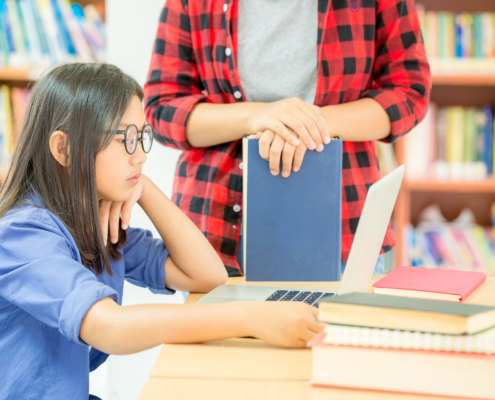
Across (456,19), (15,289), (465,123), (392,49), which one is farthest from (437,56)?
(15,289)

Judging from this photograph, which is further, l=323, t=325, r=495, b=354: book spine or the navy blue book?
the navy blue book

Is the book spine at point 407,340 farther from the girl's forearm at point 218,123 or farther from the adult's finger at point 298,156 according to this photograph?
the girl's forearm at point 218,123

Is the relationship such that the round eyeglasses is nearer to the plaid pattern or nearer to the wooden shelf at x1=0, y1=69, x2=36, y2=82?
the plaid pattern

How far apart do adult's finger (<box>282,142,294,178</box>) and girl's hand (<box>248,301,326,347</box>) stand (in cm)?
33

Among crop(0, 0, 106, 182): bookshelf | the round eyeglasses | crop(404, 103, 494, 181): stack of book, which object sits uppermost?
crop(0, 0, 106, 182): bookshelf

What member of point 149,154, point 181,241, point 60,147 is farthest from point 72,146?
point 149,154

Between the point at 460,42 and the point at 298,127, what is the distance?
5.18ft

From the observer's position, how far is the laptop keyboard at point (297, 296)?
0.88 metres

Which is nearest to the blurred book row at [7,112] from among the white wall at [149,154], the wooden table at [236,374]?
the white wall at [149,154]

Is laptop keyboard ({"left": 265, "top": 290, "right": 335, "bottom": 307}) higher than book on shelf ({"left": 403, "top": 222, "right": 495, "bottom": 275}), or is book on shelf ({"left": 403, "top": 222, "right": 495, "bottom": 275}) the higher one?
laptop keyboard ({"left": 265, "top": 290, "right": 335, "bottom": 307})

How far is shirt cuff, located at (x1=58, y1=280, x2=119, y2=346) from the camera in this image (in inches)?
27.7

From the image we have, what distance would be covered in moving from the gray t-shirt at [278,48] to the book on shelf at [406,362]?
0.70m

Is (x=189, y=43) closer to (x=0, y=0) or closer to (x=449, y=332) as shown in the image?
(x=449, y=332)

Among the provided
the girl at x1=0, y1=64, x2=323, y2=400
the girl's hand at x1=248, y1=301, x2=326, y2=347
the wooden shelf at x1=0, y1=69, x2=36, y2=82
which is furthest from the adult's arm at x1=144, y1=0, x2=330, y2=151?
the wooden shelf at x1=0, y1=69, x2=36, y2=82
